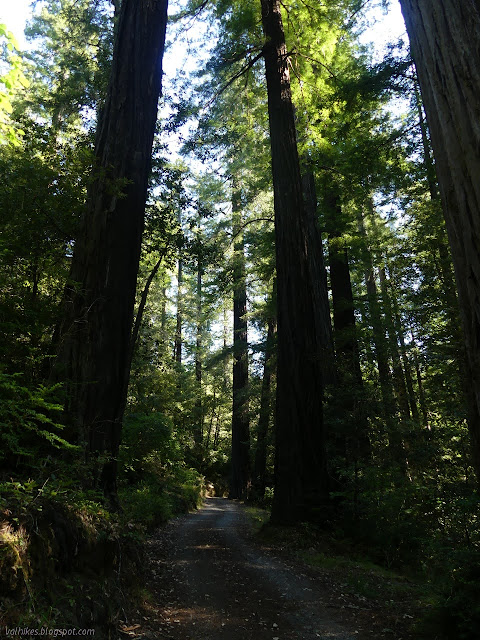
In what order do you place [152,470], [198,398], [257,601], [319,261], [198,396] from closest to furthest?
[257,601], [319,261], [152,470], [198,396], [198,398]

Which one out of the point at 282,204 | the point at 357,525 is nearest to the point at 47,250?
the point at 282,204

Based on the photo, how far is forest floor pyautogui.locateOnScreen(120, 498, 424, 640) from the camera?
11.3 feet

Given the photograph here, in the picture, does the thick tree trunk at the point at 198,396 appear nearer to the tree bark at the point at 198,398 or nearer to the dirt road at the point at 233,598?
the tree bark at the point at 198,398

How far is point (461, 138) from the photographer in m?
2.39

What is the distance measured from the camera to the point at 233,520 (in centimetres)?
→ 1035

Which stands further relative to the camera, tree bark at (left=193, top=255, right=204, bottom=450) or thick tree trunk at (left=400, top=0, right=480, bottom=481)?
tree bark at (left=193, top=255, right=204, bottom=450)

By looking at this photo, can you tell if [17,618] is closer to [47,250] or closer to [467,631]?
[467,631]

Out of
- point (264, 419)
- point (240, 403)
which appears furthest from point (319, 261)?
point (240, 403)

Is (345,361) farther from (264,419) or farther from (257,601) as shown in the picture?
(264,419)

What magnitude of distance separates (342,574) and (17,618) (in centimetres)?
434

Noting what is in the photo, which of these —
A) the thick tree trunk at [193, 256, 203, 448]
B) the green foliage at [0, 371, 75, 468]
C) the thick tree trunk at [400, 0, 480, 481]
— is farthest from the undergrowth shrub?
the thick tree trunk at [193, 256, 203, 448]

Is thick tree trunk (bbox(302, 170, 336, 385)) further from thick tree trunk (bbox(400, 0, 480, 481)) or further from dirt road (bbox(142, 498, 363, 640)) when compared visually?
thick tree trunk (bbox(400, 0, 480, 481))

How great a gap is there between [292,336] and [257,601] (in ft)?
15.7

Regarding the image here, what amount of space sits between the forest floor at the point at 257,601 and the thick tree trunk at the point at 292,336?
45.9 inches
